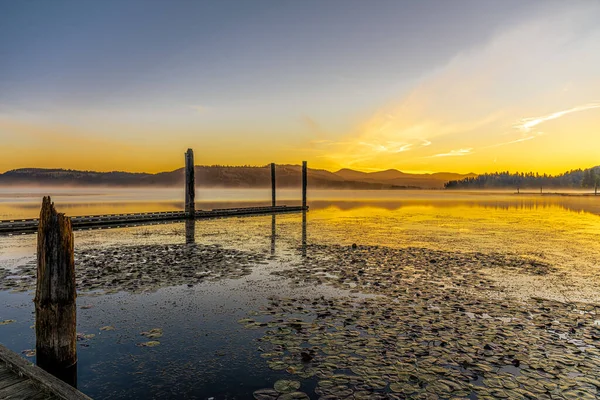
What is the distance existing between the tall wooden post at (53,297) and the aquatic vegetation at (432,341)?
363 cm

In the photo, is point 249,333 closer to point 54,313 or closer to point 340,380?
point 340,380

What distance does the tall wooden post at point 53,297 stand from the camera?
635 centimetres

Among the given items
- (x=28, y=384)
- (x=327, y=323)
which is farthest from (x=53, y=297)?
(x=327, y=323)

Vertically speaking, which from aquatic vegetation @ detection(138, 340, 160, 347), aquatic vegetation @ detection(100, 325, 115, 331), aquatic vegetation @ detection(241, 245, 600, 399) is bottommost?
aquatic vegetation @ detection(138, 340, 160, 347)

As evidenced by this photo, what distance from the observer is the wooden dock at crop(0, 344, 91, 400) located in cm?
480

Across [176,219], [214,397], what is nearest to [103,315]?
[214,397]

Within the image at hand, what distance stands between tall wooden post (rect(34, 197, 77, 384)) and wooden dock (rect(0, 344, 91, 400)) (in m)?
0.82

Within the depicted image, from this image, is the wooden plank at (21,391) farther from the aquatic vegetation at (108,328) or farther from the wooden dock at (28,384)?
the aquatic vegetation at (108,328)

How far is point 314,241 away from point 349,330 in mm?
14583

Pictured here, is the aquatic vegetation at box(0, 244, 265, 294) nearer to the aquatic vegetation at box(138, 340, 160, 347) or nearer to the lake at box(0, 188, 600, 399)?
the lake at box(0, 188, 600, 399)

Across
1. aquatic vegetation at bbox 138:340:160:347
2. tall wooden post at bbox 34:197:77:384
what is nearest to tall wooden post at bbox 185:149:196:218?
aquatic vegetation at bbox 138:340:160:347

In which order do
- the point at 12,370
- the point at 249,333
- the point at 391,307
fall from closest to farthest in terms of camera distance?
1. the point at 12,370
2. the point at 249,333
3. the point at 391,307

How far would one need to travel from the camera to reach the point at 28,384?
16.7ft

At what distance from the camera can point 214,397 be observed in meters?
5.61
